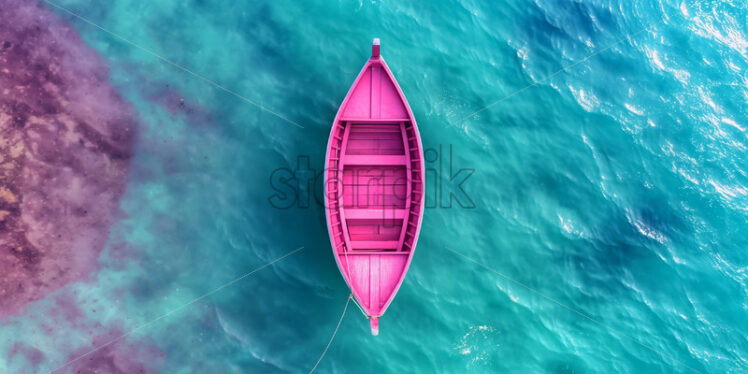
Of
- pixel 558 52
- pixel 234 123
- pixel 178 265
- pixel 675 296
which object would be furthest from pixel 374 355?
pixel 558 52

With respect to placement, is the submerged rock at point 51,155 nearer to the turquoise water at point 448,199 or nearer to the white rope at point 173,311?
the turquoise water at point 448,199

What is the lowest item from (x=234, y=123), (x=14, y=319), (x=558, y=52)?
(x=14, y=319)

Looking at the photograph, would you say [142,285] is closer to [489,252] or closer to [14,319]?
[14,319]

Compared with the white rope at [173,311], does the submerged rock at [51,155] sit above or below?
above

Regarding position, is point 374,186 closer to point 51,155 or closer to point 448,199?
point 448,199

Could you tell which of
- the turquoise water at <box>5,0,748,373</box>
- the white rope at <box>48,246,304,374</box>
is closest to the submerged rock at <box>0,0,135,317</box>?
the turquoise water at <box>5,0,748,373</box>

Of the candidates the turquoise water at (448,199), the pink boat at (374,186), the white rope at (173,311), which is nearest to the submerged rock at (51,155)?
the turquoise water at (448,199)
